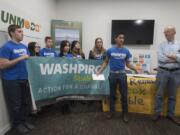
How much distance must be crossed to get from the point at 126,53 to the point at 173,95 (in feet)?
3.53

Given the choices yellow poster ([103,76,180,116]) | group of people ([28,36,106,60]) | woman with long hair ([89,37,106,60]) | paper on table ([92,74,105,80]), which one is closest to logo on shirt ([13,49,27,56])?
group of people ([28,36,106,60])

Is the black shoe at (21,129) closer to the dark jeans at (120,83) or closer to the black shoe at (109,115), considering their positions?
the black shoe at (109,115)

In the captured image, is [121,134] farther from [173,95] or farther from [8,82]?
[8,82]

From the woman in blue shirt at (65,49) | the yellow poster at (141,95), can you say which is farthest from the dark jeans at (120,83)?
the woman in blue shirt at (65,49)

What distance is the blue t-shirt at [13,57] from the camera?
2.32m

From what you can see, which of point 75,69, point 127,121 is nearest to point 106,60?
point 75,69

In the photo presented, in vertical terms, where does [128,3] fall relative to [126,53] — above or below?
above

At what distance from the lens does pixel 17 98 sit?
245 cm

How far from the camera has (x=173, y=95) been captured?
295 centimetres

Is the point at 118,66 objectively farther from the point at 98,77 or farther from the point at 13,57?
the point at 13,57

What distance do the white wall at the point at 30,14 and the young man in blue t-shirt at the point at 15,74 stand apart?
12cm

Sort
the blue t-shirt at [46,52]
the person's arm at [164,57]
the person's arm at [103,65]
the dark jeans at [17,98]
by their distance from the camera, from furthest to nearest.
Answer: the blue t-shirt at [46,52]
the person's arm at [103,65]
the person's arm at [164,57]
the dark jeans at [17,98]

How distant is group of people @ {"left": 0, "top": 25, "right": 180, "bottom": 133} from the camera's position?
2.40m

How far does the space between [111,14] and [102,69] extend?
2.38 m
